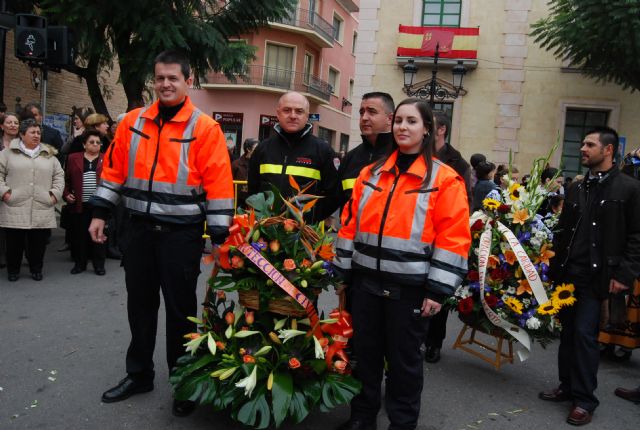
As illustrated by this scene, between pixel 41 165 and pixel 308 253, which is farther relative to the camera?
pixel 41 165

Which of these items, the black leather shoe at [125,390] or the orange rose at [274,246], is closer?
the orange rose at [274,246]

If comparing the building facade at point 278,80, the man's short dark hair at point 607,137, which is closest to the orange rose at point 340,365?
the man's short dark hair at point 607,137

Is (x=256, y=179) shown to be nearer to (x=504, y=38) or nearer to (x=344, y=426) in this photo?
(x=344, y=426)

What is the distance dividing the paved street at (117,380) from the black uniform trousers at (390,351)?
0.42 m

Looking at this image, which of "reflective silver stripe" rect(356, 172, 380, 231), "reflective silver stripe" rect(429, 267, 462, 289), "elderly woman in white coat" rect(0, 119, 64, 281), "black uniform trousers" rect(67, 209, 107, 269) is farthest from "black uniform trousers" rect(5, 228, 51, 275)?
"reflective silver stripe" rect(429, 267, 462, 289)

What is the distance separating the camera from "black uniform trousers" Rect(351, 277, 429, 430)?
3.25 m

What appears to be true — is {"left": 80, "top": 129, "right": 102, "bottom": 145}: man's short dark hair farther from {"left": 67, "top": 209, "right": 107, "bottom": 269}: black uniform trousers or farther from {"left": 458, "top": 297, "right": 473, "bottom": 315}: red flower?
{"left": 458, "top": 297, "right": 473, "bottom": 315}: red flower

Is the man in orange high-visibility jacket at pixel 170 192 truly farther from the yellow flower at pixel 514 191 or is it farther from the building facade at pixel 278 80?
the building facade at pixel 278 80

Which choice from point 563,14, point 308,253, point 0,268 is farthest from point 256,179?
point 563,14

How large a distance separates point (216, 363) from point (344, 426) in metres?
0.89

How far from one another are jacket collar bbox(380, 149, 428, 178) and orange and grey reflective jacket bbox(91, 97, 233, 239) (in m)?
1.01

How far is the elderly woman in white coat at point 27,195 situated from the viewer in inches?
265

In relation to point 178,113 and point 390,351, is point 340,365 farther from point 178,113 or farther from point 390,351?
point 178,113

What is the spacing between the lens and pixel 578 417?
3949 millimetres
